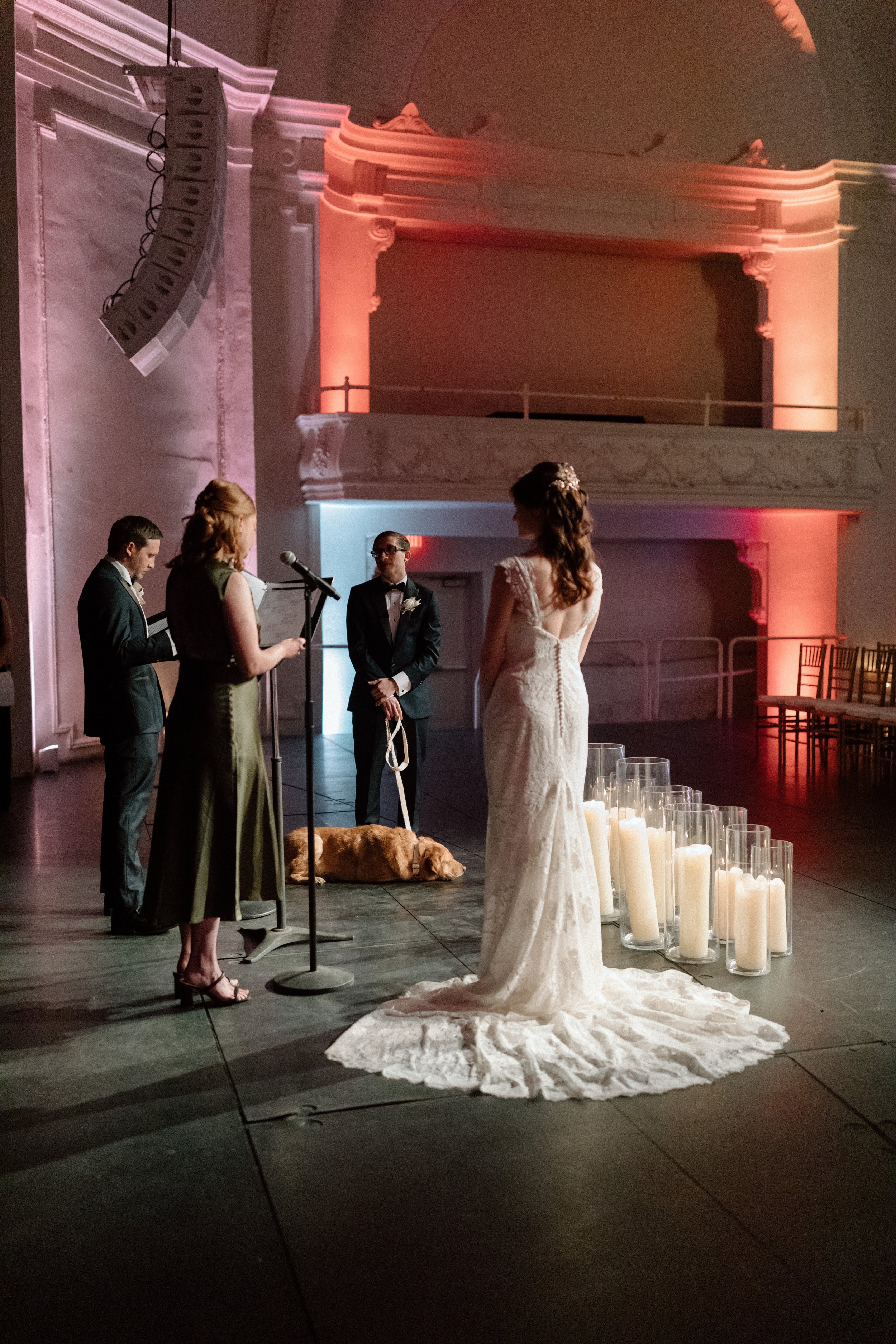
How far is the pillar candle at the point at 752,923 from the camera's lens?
420 cm

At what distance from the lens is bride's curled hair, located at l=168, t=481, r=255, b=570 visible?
3709 millimetres

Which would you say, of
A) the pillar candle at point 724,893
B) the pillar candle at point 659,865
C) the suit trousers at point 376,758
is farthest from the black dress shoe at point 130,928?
the pillar candle at point 724,893

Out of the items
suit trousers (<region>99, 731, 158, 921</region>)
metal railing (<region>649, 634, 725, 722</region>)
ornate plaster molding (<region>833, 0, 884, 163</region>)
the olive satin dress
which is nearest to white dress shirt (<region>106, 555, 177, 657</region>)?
suit trousers (<region>99, 731, 158, 921</region>)

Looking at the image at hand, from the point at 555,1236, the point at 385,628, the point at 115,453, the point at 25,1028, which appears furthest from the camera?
the point at 115,453

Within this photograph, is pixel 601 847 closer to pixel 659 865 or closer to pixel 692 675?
pixel 659 865

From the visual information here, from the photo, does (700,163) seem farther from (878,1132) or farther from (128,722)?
(878,1132)

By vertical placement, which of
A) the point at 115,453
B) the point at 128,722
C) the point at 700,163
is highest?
the point at 700,163

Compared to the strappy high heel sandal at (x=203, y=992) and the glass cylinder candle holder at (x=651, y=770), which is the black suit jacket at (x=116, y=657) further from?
the glass cylinder candle holder at (x=651, y=770)

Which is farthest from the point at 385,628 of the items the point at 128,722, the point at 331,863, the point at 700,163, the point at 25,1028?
the point at 700,163

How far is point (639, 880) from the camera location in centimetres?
459

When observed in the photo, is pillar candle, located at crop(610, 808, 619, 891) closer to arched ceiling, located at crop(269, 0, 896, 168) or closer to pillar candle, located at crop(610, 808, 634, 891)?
pillar candle, located at crop(610, 808, 634, 891)

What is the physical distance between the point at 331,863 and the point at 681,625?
10654 millimetres

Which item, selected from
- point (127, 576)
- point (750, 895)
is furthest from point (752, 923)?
point (127, 576)

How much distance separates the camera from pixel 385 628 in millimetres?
6199
